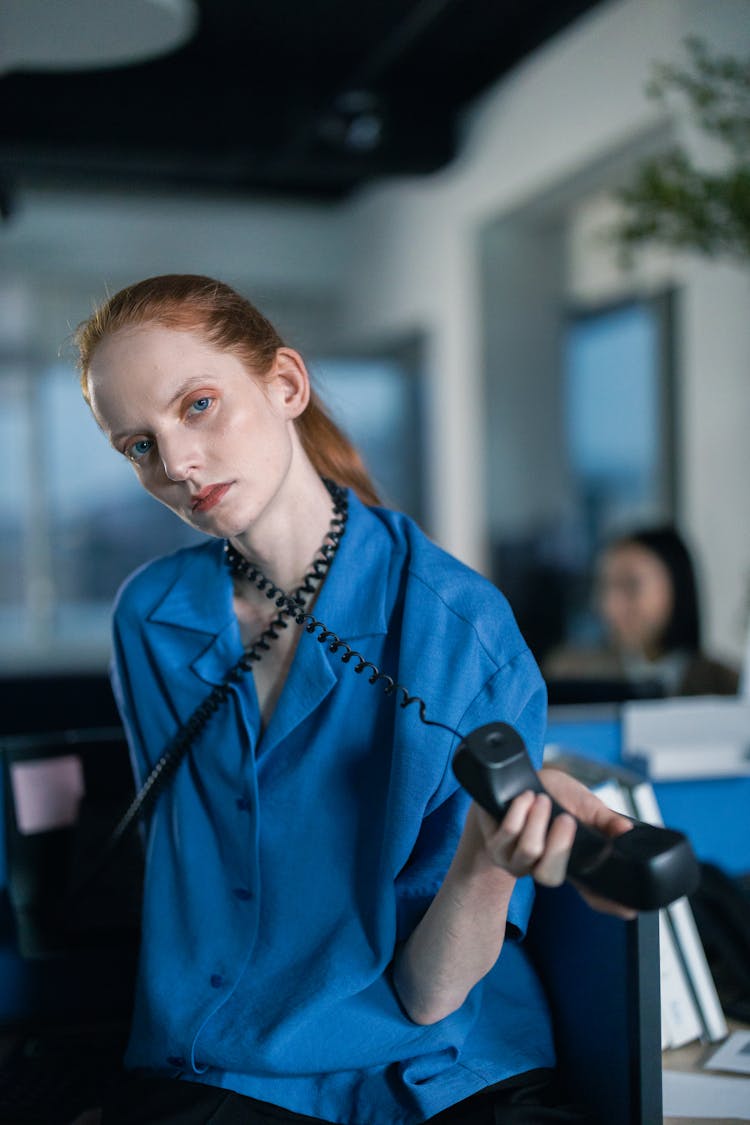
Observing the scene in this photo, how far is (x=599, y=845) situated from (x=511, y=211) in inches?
175

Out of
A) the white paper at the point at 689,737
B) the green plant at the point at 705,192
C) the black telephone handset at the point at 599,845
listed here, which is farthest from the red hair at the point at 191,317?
the green plant at the point at 705,192

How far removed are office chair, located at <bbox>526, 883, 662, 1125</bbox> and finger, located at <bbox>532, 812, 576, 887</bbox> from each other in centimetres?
23

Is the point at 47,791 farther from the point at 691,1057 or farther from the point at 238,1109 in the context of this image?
the point at 691,1057

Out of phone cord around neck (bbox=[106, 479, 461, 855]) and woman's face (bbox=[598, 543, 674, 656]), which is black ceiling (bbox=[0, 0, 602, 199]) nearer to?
woman's face (bbox=[598, 543, 674, 656])

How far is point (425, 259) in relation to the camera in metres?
5.62

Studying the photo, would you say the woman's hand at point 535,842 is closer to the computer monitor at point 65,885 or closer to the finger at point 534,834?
the finger at point 534,834

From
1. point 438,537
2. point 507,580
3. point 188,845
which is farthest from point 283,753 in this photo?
point 438,537

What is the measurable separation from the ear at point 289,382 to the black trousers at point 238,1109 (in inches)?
27.0

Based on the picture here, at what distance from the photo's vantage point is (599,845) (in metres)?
0.84

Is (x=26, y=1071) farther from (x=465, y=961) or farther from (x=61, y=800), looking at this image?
(x=465, y=961)

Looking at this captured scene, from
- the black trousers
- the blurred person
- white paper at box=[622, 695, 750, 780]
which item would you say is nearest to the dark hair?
the blurred person

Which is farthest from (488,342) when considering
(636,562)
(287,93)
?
(636,562)

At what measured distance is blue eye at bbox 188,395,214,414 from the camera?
108cm

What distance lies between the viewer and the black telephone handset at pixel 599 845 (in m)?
0.82
